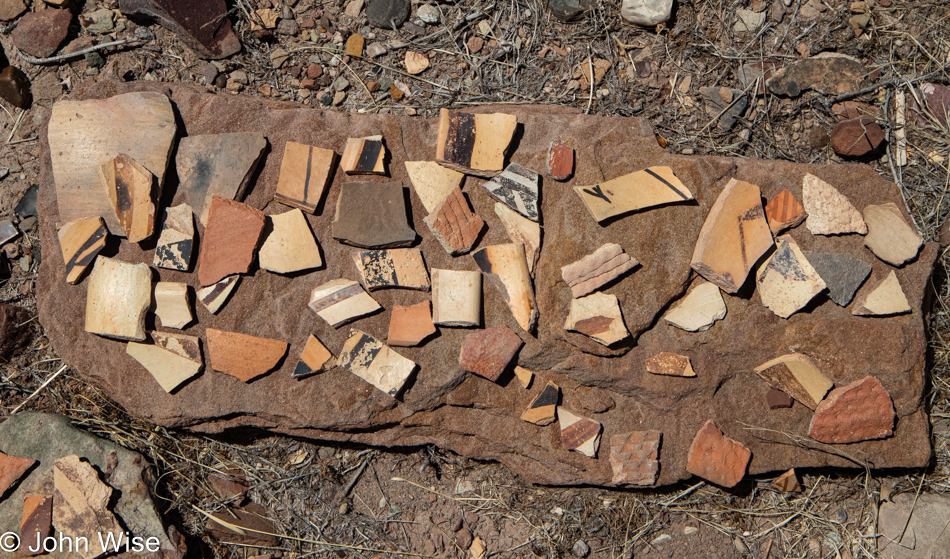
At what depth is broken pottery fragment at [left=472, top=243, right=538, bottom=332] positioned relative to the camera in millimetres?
1808

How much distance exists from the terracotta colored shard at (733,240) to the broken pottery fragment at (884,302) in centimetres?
39

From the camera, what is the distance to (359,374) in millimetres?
1854

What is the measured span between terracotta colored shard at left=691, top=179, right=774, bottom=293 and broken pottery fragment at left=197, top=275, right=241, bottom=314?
1.45m

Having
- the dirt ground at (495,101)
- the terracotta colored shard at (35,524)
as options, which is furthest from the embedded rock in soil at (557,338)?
the terracotta colored shard at (35,524)

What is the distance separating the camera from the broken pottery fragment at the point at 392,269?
184 cm

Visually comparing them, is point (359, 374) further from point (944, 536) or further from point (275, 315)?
point (944, 536)

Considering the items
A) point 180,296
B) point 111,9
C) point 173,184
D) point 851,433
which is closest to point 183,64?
point 111,9

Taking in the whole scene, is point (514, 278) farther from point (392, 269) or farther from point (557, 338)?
point (392, 269)

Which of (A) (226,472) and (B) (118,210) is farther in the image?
(A) (226,472)

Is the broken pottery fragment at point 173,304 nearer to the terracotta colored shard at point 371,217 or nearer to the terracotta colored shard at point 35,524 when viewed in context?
the terracotta colored shard at point 371,217

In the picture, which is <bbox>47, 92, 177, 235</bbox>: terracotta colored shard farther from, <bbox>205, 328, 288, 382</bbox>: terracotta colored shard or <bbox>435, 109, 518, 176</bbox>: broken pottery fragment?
<bbox>435, 109, 518, 176</bbox>: broken pottery fragment

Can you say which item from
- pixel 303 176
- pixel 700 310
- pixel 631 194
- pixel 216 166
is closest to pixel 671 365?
pixel 700 310

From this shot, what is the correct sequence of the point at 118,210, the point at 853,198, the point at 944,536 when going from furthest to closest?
the point at 944,536 < the point at 853,198 < the point at 118,210

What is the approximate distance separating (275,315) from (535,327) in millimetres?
833
